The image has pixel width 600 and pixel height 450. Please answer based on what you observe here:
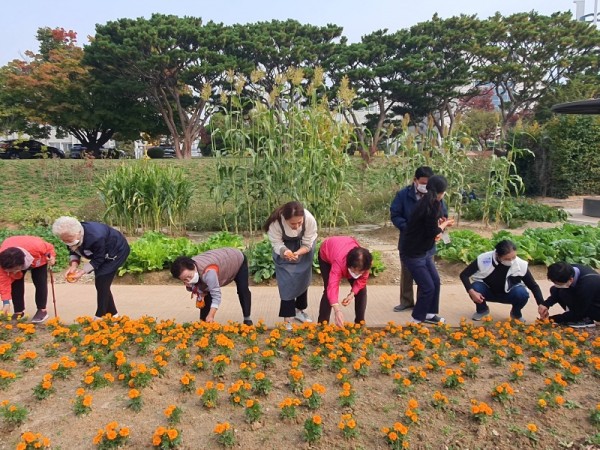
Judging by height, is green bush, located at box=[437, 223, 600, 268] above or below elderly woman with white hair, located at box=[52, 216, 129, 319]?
below

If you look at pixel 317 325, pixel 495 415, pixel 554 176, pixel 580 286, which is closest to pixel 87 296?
pixel 317 325

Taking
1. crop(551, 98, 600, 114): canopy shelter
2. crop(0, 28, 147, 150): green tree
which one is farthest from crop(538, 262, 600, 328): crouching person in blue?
crop(0, 28, 147, 150): green tree

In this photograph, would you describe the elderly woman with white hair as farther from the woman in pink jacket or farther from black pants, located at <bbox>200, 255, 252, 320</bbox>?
the woman in pink jacket

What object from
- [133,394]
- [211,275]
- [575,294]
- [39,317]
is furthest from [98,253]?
[575,294]

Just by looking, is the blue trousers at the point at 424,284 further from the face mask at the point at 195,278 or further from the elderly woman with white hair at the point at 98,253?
the elderly woman with white hair at the point at 98,253

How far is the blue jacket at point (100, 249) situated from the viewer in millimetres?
4098

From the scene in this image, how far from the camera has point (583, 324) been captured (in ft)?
13.8

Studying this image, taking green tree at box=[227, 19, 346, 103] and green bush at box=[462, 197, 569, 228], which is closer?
green bush at box=[462, 197, 569, 228]

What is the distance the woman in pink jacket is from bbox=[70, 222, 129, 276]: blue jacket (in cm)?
185

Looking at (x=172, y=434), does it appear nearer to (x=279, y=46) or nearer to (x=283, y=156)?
(x=283, y=156)

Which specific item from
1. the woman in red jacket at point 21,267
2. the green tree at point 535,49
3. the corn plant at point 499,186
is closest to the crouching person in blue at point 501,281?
the woman in red jacket at point 21,267

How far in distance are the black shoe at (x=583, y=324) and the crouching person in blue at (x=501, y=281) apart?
0.96ft

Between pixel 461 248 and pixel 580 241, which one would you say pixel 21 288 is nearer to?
pixel 461 248

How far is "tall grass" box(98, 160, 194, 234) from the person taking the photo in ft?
27.5
